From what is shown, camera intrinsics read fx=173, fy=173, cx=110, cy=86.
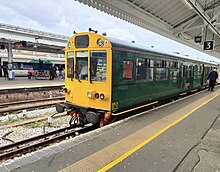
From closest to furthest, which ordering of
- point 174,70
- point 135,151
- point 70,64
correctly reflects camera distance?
point 135,151 → point 70,64 → point 174,70

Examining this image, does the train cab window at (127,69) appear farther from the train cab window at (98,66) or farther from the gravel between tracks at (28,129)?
the gravel between tracks at (28,129)

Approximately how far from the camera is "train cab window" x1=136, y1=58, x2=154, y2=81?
6.01m

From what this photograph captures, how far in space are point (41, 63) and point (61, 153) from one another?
25.3 m

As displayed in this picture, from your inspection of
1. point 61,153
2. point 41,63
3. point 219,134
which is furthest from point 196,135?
point 41,63

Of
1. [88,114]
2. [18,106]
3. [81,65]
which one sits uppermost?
[81,65]

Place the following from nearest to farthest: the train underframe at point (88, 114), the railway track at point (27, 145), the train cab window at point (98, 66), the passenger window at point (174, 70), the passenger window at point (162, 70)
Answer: the railway track at point (27, 145) → the train underframe at point (88, 114) → the train cab window at point (98, 66) → the passenger window at point (162, 70) → the passenger window at point (174, 70)

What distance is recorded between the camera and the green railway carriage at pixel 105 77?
16.5 feet

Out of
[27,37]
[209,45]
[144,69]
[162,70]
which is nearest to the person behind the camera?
[144,69]

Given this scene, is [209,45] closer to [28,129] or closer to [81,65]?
[81,65]

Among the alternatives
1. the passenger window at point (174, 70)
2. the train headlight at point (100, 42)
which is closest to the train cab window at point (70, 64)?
the train headlight at point (100, 42)

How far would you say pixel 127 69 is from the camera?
551 cm

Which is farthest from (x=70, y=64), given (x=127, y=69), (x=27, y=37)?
(x=27, y=37)

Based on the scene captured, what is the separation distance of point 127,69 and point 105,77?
88 cm

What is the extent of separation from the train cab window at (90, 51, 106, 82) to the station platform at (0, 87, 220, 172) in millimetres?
1505
